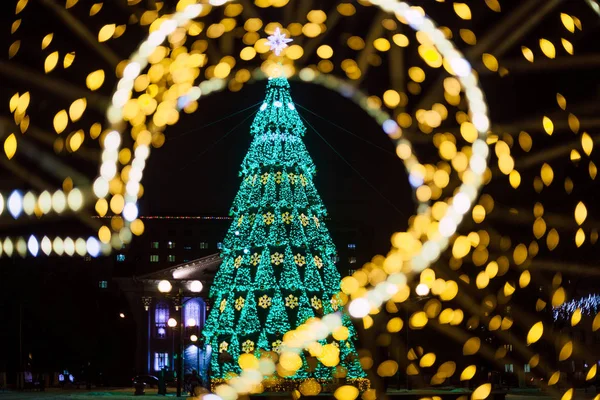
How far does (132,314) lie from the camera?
289 ft

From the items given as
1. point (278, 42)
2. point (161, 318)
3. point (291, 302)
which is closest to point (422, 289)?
point (278, 42)

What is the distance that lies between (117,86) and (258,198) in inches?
825

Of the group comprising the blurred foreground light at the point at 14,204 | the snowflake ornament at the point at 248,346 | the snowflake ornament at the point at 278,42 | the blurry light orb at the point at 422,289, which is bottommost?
the blurry light orb at the point at 422,289

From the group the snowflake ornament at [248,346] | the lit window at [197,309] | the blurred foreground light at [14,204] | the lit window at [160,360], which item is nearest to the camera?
the blurred foreground light at [14,204]

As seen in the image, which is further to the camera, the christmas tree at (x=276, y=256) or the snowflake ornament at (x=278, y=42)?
the christmas tree at (x=276, y=256)

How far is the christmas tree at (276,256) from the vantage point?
3966cm

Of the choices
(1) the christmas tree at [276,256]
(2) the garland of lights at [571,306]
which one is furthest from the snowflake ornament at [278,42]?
(2) the garland of lights at [571,306]

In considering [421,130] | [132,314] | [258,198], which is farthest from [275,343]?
[132,314]

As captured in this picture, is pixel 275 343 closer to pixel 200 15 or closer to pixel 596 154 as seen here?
pixel 596 154

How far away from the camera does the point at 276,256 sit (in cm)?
4028

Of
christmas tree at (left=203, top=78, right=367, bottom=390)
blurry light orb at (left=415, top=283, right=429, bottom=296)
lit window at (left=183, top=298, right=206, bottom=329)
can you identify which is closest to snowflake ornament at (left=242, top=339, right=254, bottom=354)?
christmas tree at (left=203, top=78, right=367, bottom=390)

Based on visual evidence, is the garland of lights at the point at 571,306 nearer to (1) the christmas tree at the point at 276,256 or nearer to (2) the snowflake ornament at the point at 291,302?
(1) the christmas tree at the point at 276,256

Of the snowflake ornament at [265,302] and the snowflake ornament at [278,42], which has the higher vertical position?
the snowflake ornament at [278,42]

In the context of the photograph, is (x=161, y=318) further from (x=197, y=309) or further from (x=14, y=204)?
(x=14, y=204)
